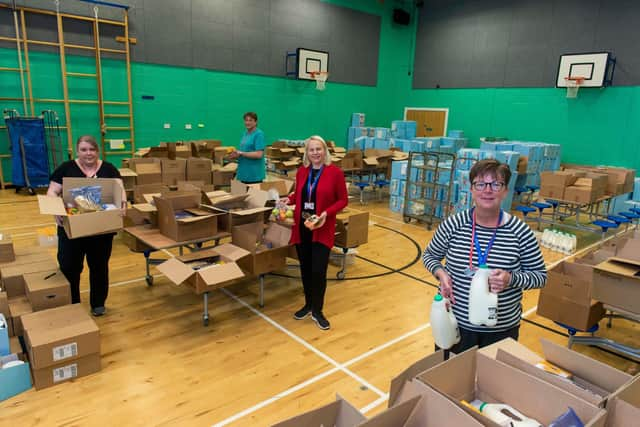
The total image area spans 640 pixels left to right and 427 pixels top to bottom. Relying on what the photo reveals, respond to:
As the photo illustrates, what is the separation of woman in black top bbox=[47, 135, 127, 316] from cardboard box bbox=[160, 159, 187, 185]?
9.28 feet

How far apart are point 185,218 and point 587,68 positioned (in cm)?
1078

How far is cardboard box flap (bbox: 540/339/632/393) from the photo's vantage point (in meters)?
1.40

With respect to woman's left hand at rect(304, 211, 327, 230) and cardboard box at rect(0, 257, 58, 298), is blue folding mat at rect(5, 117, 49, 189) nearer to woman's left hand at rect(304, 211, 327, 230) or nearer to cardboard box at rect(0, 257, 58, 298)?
cardboard box at rect(0, 257, 58, 298)

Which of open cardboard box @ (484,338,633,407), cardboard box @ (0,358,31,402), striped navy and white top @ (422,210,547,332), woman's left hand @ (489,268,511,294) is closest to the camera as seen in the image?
open cardboard box @ (484,338,633,407)

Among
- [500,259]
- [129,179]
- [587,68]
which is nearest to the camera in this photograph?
[500,259]

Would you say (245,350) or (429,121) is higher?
(429,121)

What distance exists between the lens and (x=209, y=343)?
334 cm

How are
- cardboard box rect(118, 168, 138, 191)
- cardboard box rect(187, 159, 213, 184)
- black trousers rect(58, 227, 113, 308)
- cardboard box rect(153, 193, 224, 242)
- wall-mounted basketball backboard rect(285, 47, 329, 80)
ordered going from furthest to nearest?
1. wall-mounted basketball backboard rect(285, 47, 329, 80)
2. cardboard box rect(187, 159, 213, 184)
3. cardboard box rect(118, 168, 138, 191)
4. cardboard box rect(153, 193, 224, 242)
5. black trousers rect(58, 227, 113, 308)

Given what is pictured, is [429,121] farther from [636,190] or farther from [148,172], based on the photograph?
[148,172]

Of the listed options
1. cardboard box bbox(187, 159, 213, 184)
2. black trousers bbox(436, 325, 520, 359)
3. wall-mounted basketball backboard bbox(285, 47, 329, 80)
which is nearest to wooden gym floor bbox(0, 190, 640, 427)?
black trousers bbox(436, 325, 520, 359)

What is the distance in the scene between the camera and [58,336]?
8.84 feet

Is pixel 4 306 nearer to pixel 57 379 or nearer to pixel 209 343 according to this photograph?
pixel 57 379

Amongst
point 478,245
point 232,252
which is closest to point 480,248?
point 478,245

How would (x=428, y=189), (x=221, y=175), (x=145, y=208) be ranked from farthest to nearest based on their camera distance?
(x=428, y=189)
(x=221, y=175)
(x=145, y=208)
